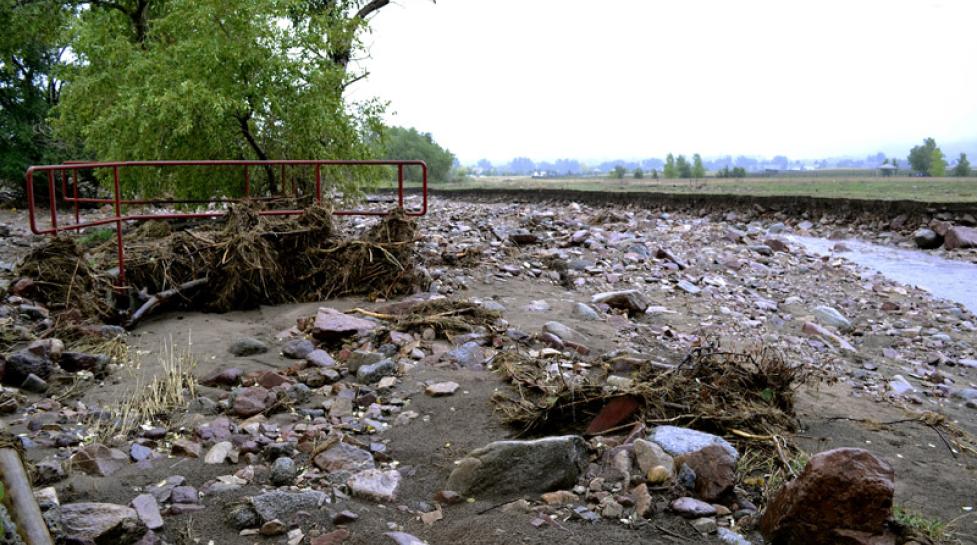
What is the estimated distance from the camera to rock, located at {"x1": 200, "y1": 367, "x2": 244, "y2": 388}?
210 inches

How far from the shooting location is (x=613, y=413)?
178 inches

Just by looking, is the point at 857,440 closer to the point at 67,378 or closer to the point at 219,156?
the point at 67,378

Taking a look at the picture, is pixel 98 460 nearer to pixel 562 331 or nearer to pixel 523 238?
pixel 562 331

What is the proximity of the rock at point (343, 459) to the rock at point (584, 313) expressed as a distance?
362 cm

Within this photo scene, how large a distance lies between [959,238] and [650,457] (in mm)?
14550

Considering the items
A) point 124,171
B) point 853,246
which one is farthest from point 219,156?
point 853,246

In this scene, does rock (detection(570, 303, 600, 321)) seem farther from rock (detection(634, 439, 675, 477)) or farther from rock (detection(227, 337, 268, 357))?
rock (detection(634, 439, 675, 477))

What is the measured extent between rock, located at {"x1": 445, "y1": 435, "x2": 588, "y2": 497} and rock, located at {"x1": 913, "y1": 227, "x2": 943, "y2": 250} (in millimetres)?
14965

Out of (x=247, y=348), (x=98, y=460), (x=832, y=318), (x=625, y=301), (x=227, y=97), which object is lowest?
(x=832, y=318)

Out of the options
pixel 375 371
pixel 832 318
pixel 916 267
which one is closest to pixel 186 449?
pixel 375 371

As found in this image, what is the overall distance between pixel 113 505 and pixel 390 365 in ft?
8.01

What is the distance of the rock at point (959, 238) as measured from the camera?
15.3 m

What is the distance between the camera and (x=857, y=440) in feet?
15.6

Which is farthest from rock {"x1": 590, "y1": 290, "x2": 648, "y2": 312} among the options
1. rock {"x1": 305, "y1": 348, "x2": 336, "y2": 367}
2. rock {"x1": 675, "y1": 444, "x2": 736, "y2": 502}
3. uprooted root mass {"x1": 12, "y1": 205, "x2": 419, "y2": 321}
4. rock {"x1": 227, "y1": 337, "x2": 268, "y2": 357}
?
rock {"x1": 675, "y1": 444, "x2": 736, "y2": 502}
